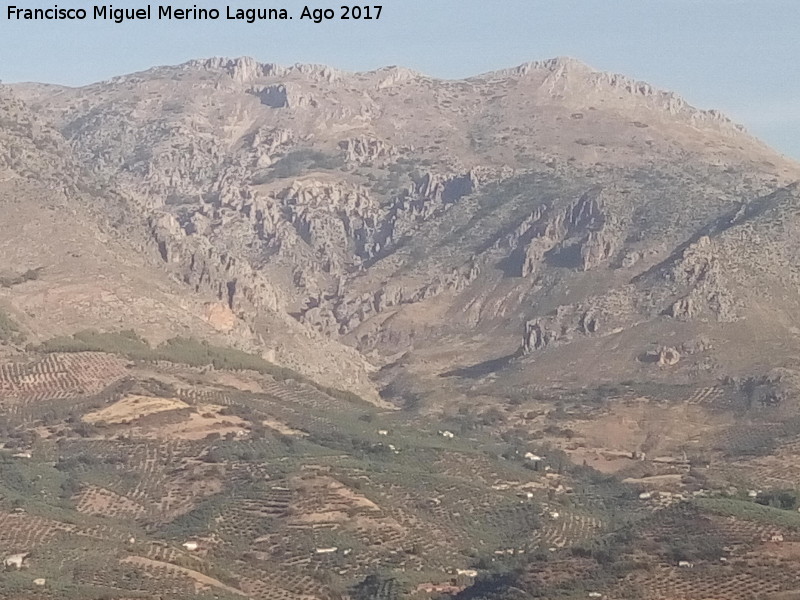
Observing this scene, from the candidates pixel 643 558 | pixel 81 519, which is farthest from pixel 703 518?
pixel 81 519

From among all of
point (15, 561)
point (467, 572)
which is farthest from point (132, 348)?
point (15, 561)

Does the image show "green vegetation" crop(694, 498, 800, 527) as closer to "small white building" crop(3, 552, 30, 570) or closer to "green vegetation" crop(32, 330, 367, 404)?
"small white building" crop(3, 552, 30, 570)

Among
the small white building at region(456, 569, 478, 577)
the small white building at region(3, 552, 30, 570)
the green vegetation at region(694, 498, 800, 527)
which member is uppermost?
the green vegetation at region(694, 498, 800, 527)

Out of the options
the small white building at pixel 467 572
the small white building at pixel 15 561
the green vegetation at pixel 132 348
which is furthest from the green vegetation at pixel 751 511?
the green vegetation at pixel 132 348

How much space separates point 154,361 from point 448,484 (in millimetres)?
54494

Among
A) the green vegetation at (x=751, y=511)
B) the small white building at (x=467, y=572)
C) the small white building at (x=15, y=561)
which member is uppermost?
the green vegetation at (x=751, y=511)

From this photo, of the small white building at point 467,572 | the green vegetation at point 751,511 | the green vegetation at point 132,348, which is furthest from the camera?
the green vegetation at point 132,348

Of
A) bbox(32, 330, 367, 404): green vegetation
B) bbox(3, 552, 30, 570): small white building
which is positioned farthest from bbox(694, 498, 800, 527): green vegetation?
bbox(32, 330, 367, 404): green vegetation

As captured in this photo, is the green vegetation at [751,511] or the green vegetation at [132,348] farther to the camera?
the green vegetation at [132,348]

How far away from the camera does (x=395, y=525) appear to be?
429 feet

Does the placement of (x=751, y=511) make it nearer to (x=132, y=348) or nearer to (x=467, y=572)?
(x=467, y=572)

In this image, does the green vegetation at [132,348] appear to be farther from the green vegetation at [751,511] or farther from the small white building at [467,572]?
the green vegetation at [751,511]

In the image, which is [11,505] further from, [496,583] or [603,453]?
[603,453]

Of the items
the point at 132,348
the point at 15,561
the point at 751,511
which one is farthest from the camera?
the point at 132,348
